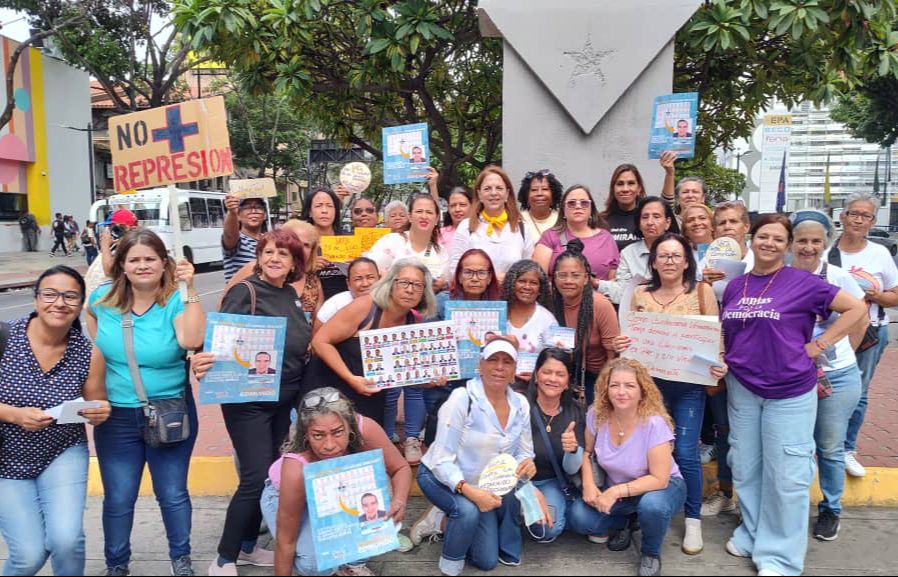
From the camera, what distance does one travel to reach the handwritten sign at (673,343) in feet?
12.1

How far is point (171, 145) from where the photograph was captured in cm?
423

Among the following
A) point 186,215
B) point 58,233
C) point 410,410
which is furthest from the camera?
point 58,233

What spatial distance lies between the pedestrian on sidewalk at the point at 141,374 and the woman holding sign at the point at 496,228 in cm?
197

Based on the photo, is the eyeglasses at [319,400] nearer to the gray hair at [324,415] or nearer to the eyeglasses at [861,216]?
the gray hair at [324,415]

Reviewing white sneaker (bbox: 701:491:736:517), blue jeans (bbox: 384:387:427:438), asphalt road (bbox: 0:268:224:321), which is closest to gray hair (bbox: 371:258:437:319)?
blue jeans (bbox: 384:387:427:438)

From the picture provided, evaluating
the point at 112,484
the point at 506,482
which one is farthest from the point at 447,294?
the point at 112,484

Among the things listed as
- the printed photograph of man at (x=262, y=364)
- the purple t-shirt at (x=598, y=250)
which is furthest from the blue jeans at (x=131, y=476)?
the purple t-shirt at (x=598, y=250)

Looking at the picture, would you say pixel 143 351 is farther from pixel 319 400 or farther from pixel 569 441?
pixel 569 441

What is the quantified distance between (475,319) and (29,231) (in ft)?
87.1

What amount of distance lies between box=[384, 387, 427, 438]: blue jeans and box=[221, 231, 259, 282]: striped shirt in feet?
4.80

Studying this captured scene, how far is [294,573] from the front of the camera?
132 inches

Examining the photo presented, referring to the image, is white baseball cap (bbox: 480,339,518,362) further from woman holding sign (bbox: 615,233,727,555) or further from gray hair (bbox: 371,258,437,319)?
woman holding sign (bbox: 615,233,727,555)

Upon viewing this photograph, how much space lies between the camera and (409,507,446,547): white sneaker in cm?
397

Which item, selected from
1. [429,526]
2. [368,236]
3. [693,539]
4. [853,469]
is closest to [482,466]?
[429,526]
